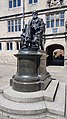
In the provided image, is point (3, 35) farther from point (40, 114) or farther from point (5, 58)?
point (40, 114)

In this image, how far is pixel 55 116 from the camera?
14.4ft

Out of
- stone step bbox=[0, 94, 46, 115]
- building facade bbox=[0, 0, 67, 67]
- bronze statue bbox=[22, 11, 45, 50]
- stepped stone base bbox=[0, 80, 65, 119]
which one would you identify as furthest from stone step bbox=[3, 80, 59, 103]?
building facade bbox=[0, 0, 67, 67]

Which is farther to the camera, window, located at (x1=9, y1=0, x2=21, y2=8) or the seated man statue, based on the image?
window, located at (x1=9, y1=0, x2=21, y2=8)

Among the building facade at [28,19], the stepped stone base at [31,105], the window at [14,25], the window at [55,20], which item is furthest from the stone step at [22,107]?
the window at [14,25]

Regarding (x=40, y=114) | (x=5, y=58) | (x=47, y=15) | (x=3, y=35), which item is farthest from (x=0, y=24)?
(x=40, y=114)

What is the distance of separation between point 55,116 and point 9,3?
17.4 metres

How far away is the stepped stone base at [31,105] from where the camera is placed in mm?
4406

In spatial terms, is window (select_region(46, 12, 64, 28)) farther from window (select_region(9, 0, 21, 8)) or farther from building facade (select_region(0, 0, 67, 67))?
window (select_region(9, 0, 21, 8))

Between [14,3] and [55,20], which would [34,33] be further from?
[14,3]

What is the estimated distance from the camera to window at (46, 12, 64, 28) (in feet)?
50.9

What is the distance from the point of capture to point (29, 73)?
5.91 meters

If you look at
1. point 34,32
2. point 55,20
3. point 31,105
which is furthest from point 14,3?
point 31,105

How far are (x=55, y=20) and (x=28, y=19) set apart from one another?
A: 3486 millimetres

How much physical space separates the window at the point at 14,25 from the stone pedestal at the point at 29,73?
13.0 m
